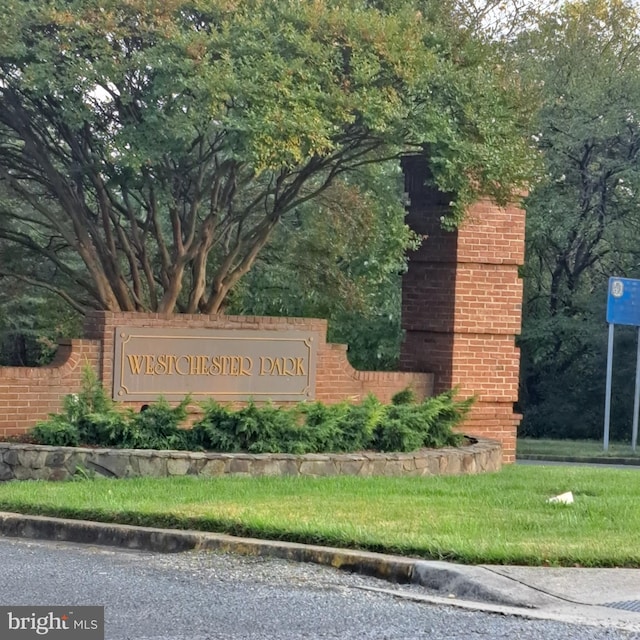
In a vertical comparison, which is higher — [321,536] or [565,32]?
[565,32]

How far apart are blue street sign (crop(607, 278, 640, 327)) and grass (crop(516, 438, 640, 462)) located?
9.29 ft

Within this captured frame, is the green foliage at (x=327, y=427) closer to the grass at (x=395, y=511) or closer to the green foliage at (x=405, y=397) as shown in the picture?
the green foliage at (x=405, y=397)

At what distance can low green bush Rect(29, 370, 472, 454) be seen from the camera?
1245cm

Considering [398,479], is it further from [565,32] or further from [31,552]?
[565,32]

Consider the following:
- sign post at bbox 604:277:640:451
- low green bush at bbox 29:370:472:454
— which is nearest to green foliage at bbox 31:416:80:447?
low green bush at bbox 29:370:472:454

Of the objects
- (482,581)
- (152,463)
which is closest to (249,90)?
(152,463)

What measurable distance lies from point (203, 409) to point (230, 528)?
3.96m

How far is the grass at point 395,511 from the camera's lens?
8.28 meters

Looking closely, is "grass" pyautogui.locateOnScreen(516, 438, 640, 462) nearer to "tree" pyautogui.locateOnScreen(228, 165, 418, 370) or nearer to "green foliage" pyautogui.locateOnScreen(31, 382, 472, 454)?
"tree" pyautogui.locateOnScreen(228, 165, 418, 370)

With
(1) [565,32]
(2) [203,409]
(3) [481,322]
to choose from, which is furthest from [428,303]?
(1) [565,32]

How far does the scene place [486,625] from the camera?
6.61 metres

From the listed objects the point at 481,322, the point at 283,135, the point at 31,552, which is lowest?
the point at 31,552

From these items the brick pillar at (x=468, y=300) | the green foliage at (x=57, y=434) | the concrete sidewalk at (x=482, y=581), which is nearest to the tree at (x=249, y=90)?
the brick pillar at (x=468, y=300)

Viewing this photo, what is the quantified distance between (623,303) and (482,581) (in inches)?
778
